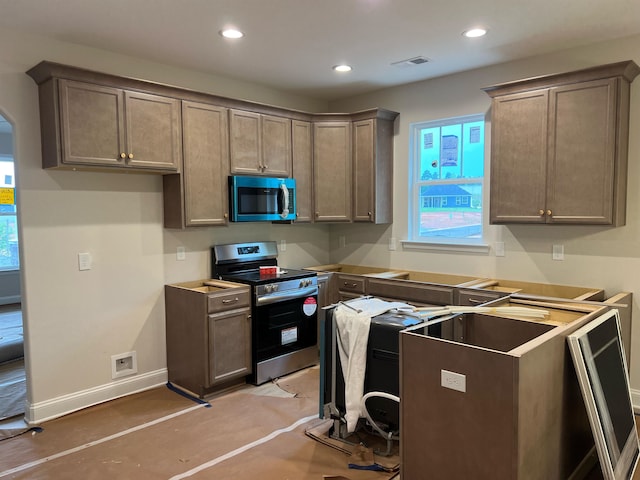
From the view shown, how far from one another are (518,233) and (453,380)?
7.71 ft

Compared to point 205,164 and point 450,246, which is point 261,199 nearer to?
point 205,164

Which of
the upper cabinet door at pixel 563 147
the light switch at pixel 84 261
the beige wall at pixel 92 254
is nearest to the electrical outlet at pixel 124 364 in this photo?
the beige wall at pixel 92 254

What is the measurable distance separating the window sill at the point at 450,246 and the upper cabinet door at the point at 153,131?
235cm

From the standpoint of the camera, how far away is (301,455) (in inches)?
110

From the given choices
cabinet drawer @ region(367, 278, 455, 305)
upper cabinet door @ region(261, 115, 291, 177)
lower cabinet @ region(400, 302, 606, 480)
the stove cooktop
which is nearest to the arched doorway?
the stove cooktop

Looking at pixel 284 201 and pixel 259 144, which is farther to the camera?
pixel 284 201

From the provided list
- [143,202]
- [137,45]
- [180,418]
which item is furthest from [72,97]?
[180,418]

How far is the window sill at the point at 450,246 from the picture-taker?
164 inches

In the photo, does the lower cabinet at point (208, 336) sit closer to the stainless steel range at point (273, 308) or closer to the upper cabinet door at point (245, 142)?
the stainless steel range at point (273, 308)

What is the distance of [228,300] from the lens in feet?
12.2

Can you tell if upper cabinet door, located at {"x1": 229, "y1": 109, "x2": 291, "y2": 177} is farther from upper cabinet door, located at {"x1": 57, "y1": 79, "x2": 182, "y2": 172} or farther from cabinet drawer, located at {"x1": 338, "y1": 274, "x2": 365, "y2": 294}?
cabinet drawer, located at {"x1": 338, "y1": 274, "x2": 365, "y2": 294}

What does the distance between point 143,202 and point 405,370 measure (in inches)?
103

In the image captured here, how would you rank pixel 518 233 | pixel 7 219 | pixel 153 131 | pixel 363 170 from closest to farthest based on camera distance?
pixel 153 131, pixel 518 233, pixel 363 170, pixel 7 219

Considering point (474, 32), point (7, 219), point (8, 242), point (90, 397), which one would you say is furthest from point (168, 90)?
point (8, 242)
